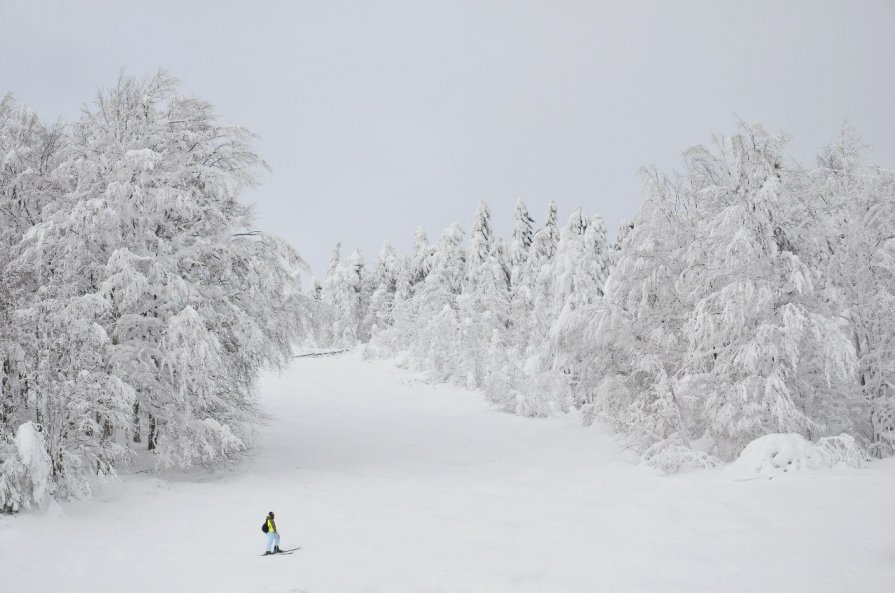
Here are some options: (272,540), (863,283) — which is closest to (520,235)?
(863,283)

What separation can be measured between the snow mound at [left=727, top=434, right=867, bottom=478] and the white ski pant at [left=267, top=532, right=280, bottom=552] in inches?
376

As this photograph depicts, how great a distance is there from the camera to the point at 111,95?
1534cm

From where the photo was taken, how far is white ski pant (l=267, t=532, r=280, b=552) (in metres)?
9.25

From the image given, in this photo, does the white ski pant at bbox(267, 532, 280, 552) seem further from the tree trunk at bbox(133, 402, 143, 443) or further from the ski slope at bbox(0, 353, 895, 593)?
the tree trunk at bbox(133, 402, 143, 443)

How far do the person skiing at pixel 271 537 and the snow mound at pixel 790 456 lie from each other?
955 centimetres

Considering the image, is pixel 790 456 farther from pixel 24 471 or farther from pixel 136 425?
pixel 136 425

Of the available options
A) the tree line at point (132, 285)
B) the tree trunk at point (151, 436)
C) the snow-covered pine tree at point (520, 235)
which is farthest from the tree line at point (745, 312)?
the snow-covered pine tree at point (520, 235)

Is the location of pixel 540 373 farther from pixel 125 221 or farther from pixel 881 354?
pixel 125 221

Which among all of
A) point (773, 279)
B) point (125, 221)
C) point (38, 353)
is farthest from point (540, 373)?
point (38, 353)

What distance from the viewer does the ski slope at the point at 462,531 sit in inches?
307

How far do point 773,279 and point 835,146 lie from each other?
179 inches

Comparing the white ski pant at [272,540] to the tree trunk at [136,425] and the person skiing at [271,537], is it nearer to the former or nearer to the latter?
the person skiing at [271,537]

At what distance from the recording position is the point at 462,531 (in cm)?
1038

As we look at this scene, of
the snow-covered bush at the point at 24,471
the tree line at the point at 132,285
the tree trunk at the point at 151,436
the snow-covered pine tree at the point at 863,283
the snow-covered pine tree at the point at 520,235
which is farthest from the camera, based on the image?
the snow-covered pine tree at the point at 520,235
